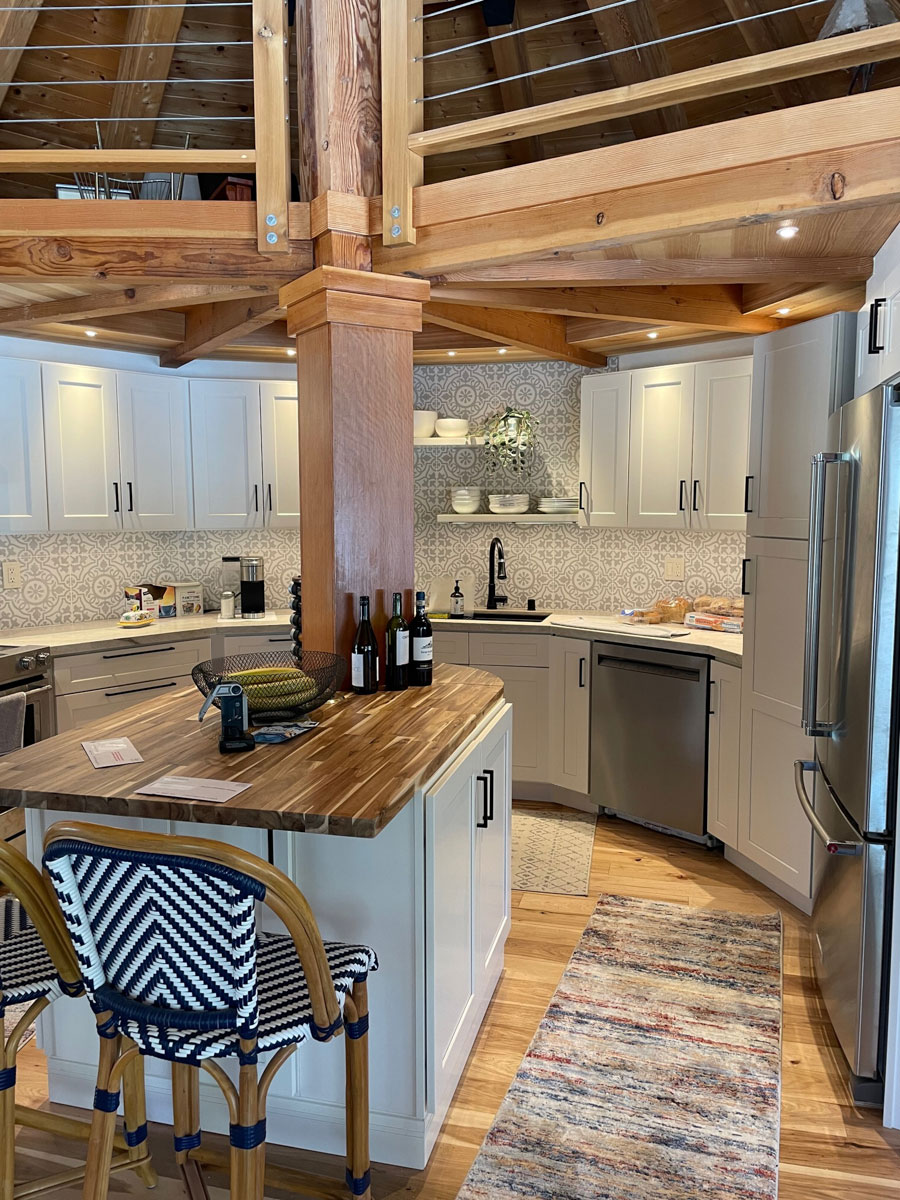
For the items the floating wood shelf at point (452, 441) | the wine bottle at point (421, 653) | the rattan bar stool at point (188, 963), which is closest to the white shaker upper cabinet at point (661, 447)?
the floating wood shelf at point (452, 441)

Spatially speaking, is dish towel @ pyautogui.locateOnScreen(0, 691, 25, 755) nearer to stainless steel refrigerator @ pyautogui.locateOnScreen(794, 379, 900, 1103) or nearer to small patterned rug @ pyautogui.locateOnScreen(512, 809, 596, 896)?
→ small patterned rug @ pyautogui.locateOnScreen(512, 809, 596, 896)

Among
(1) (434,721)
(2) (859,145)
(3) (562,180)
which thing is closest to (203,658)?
(1) (434,721)

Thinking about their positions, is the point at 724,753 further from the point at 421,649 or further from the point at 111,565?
the point at 111,565

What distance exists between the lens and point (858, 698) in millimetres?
2520

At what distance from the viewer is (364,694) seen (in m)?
2.99

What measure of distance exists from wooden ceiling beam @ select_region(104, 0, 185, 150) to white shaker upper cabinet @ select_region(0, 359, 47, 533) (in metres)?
1.18

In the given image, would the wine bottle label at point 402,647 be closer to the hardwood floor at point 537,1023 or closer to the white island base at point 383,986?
the white island base at point 383,986

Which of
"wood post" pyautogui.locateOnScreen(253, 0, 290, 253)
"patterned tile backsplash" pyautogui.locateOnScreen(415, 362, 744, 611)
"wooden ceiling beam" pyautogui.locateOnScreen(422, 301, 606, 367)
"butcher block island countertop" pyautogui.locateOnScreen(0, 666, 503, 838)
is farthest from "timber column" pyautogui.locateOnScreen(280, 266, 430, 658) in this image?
"patterned tile backsplash" pyautogui.locateOnScreen(415, 362, 744, 611)

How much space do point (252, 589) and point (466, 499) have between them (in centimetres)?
135

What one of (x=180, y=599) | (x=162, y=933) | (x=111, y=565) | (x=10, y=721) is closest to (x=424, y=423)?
(x=180, y=599)

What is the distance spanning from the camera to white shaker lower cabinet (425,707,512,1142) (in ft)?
7.17

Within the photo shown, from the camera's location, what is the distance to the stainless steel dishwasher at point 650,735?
4.23m

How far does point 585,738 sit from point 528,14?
3398 mm

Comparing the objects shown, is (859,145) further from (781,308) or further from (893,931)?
(893,931)
